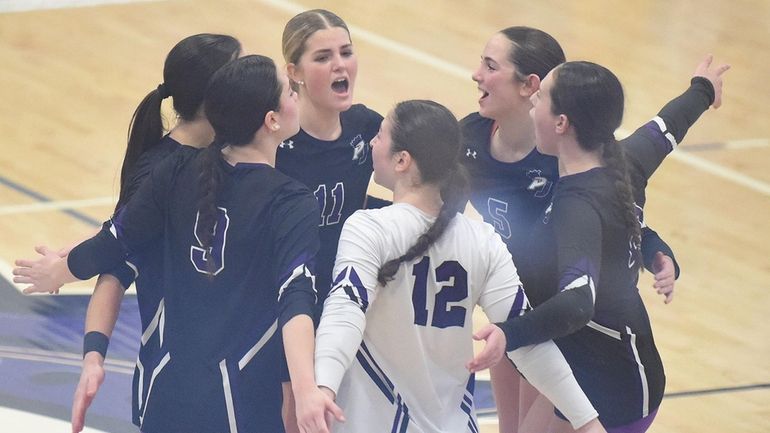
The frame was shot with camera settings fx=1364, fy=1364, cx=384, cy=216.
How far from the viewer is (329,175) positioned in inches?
177

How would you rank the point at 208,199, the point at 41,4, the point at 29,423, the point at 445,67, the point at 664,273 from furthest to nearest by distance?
the point at 41,4 → the point at 445,67 → the point at 29,423 → the point at 664,273 → the point at 208,199

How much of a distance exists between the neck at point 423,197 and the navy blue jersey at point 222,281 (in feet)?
0.82

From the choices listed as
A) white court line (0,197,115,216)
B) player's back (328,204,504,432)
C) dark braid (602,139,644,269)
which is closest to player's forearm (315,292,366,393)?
player's back (328,204,504,432)

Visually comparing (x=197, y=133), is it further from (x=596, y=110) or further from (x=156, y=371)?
(x=596, y=110)

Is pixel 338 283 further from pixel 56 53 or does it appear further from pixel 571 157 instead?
pixel 56 53

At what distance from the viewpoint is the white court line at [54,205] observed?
24.4ft

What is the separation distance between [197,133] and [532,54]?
1.25 m

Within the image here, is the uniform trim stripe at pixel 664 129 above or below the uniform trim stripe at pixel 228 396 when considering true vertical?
above

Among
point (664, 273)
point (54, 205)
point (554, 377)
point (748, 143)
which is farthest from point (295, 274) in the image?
point (748, 143)

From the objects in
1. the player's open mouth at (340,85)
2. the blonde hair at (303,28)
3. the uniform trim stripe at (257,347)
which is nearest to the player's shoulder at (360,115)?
the player's open mouth at (340,85)

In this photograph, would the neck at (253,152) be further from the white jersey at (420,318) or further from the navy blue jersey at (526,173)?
the navy blue jersey at (526,173)

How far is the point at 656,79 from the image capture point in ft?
32.7

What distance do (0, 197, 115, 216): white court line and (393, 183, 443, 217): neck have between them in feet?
13.9

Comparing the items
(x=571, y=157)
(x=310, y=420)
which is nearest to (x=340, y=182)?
(x=571, y=157)
